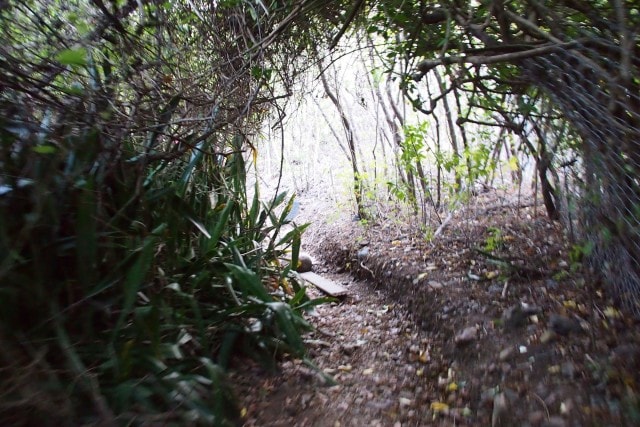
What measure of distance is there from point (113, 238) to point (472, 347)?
1.82m

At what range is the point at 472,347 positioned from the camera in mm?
2211

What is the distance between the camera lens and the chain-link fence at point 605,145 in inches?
61.7

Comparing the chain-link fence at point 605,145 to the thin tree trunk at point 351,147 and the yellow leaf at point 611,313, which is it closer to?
the yellow leaf at point 611,313

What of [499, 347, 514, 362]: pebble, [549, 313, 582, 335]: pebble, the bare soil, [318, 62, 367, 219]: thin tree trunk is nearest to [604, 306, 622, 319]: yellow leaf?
the bare soil

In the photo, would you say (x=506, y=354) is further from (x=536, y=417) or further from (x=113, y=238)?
(x=113, y=238)

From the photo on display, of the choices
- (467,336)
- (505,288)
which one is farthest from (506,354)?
(505,288)

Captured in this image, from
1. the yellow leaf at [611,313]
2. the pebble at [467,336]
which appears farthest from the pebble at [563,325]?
the pebble at [467,336]

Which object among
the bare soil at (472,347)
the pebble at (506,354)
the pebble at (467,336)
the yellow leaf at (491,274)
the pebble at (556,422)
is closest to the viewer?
the pebble at (556,422)

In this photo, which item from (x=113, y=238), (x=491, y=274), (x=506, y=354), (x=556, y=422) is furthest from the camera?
(x=491, y=274)

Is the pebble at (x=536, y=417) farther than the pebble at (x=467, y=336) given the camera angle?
No

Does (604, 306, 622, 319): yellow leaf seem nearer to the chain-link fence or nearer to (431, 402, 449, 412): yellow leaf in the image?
the chain-link fence

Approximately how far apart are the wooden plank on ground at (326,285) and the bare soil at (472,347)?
0.10 meters

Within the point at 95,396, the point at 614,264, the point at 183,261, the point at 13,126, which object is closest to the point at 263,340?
the point at 183,261

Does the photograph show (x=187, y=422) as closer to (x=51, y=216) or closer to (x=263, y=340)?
(x=263, y=340)
